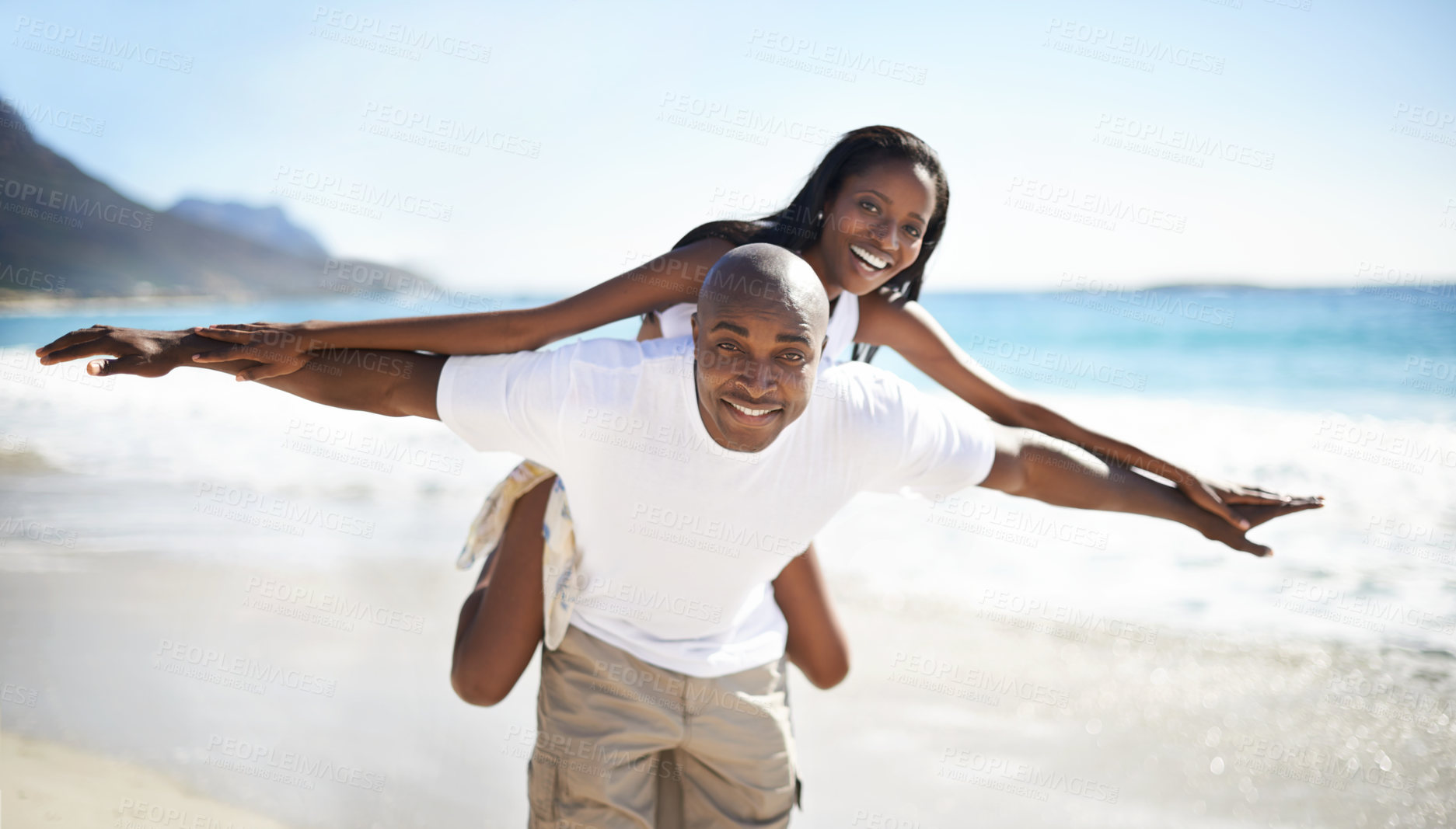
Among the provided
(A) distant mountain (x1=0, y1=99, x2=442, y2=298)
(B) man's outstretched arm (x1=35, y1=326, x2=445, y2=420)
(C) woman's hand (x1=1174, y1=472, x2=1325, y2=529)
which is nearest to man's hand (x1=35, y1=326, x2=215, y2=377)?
(B) man's outstretched arm (x1=35, y1=326, x2=445, y2=420)

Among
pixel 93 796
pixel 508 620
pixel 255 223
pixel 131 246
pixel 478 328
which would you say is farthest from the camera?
pixel 255 223

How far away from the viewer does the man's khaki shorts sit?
8.82ft

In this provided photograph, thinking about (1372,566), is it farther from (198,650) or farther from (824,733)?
(198,650)

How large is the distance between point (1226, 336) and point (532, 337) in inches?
791

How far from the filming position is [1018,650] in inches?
232

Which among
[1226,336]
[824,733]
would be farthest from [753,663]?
[1226,336]

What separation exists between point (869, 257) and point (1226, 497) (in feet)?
4.60

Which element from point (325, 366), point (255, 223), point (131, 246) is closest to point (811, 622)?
point (325, 366)

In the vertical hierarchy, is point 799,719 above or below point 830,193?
below

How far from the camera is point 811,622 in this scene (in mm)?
3469

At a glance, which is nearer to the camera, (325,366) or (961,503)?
(325,366)

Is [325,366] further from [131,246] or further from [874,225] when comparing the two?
[131,246]

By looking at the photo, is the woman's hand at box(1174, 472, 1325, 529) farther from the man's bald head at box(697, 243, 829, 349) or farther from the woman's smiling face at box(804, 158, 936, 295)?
the man's bald head at box(697, 243, 829, 349)

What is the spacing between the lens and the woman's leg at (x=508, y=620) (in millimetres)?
3049
